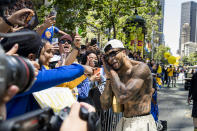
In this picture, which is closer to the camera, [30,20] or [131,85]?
[30,20]

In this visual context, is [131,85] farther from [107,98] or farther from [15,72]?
[15,72]

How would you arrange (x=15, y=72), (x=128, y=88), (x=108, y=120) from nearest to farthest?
(x=15, y=72), (x=128, y=88), (x=108, y=120)

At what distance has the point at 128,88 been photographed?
3379 mm

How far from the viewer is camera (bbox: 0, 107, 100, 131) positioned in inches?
41.8


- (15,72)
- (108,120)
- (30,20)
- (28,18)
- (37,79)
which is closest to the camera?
(15,72)

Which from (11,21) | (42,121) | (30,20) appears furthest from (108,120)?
(42,121)

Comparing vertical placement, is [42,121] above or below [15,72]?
below

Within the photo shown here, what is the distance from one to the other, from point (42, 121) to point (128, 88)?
2.19 m

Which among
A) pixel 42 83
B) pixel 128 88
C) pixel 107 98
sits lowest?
pixel 107 98

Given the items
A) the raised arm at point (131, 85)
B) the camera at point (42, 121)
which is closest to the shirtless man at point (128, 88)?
the raised arm at point (131, 85)

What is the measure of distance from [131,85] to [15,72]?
7.84 feet

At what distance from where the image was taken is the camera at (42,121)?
1061 mm

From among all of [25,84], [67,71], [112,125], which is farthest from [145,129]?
[25,84]

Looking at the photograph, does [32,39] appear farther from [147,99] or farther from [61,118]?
[147,99]
